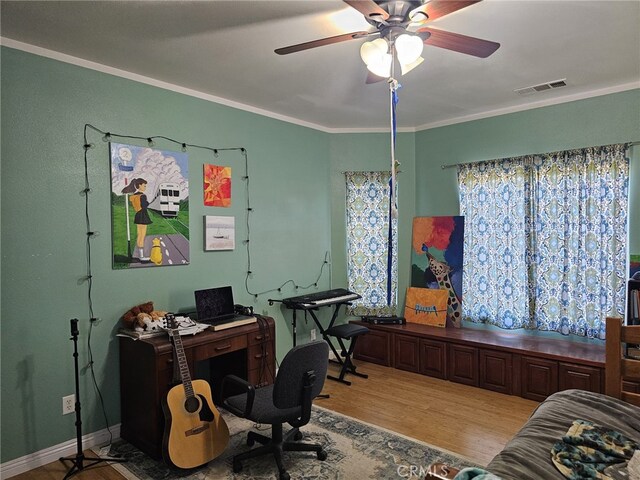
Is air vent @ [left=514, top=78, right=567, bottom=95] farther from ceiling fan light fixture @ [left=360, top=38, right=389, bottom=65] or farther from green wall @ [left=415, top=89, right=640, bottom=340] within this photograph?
ceiling fan light fixture @ [left=360, top=38, right=389, bottom=65]

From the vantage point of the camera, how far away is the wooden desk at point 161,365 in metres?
2.67

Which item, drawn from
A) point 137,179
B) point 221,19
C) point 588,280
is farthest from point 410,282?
point 221,19

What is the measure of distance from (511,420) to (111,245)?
3296 mm

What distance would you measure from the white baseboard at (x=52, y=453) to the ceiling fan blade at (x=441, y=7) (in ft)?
10.7

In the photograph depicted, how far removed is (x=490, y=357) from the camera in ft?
12.3

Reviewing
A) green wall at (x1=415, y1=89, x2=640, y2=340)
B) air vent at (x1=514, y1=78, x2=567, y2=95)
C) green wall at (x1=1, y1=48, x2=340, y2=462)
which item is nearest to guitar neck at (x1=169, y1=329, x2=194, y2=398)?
green wall at (x1=1, y1=48, x2=340, y2=462)

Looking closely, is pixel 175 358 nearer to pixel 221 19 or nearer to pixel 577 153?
pixel 221 19

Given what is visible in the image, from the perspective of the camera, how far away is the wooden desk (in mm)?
2672

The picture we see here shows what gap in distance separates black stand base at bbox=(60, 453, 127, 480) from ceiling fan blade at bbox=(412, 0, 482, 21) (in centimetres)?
310

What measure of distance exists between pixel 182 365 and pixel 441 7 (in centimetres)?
243

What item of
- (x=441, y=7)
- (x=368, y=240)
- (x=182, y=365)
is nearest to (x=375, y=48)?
(x=441, y=7)

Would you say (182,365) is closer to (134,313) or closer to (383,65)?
(134,313)

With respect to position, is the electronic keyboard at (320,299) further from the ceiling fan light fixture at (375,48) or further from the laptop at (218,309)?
the ceiling fan light fixture at (375,48)

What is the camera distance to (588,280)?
12.0 ft
